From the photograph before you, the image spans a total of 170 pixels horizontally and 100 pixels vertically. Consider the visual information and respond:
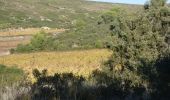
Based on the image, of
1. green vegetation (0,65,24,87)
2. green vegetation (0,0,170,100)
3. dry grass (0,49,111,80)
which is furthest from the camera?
dry grass (0,49,111,80)

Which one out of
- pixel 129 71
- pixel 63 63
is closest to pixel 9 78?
pixel 129 71

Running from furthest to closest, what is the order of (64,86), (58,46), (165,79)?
1. (58,46)
2. (165,79)
3. (64,86)

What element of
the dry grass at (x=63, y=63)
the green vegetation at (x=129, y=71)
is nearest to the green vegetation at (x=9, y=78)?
the green vegetation at (x=129, y=71)

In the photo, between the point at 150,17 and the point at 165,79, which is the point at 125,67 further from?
the point at 165,79

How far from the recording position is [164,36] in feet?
62.4

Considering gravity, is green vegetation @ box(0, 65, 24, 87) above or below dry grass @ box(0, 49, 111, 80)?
above

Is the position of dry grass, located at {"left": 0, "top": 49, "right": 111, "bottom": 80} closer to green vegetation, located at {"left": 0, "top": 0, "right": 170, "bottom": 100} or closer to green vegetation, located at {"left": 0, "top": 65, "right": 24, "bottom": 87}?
green vegetation, located at {"left": 0, "top": 0, "right": 170, "bottom": 100}

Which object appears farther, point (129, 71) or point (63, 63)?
point (63, 63)

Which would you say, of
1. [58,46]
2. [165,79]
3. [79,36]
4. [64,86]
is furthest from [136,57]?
[79,36]

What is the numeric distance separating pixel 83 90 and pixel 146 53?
28.0ft

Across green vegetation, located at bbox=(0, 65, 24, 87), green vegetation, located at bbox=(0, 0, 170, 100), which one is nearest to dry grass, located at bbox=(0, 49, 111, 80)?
green vegetation, located at bbox=(0, 0, 170, 100)

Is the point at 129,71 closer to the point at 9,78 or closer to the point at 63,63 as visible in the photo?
the point at 9,78

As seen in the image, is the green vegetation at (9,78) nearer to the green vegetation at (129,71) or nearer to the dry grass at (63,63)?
the green vegetation at (129,71)

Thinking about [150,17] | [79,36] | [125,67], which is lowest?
[79,36]
